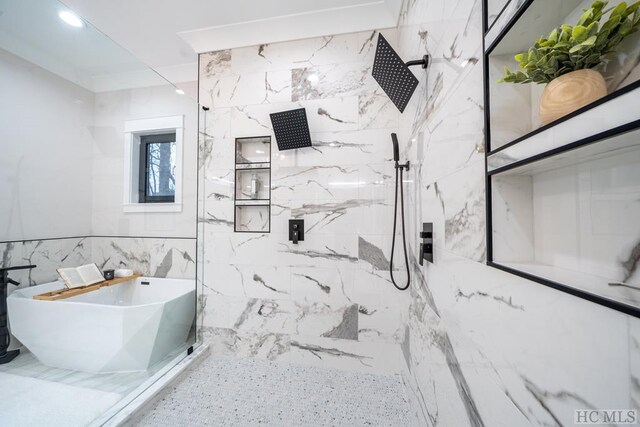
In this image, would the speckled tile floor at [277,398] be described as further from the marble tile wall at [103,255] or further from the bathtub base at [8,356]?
the marble tile wall at [103,255]

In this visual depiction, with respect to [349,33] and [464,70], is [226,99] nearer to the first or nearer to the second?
[349,33]

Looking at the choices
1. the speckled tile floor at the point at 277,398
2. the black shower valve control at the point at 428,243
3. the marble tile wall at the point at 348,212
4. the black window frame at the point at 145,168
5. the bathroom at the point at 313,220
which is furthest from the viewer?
the black window frame at the point at 145,168

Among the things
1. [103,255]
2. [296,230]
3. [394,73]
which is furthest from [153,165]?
[394,73]

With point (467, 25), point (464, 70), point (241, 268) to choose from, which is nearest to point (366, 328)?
point (241, 268)

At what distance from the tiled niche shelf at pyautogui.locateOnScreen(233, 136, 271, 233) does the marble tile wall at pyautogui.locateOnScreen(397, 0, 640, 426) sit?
1.21 metres

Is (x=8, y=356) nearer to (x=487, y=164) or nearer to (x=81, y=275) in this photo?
(x=81, y=275)

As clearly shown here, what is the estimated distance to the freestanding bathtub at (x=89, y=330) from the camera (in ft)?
4.60

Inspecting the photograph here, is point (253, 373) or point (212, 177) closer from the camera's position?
point (253, 373)

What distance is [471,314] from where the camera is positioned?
0.75m

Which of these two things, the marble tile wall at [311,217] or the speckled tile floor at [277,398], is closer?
the speckled tile floor at [277,398]

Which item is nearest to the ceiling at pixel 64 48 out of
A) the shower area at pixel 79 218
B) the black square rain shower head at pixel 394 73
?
the shower area at pixel 79 218

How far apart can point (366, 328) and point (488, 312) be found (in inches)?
51.9

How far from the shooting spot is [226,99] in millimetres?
2084

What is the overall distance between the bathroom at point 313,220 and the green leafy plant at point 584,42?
2 centimetres
